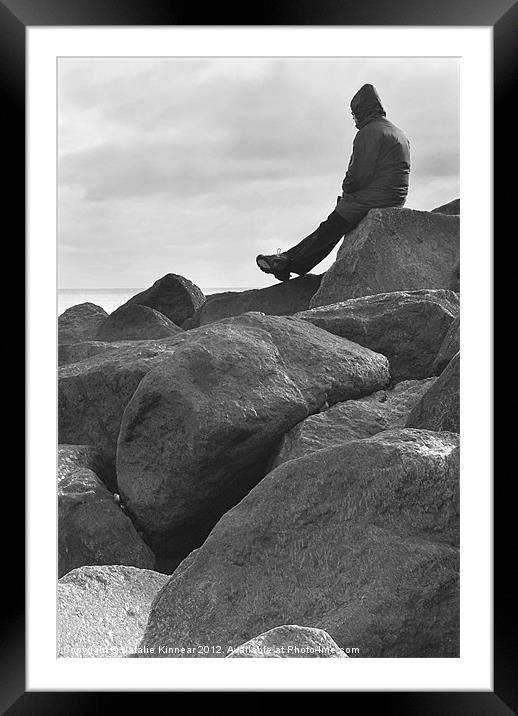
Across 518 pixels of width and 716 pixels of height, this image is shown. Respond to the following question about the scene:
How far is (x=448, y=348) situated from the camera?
3.90 m

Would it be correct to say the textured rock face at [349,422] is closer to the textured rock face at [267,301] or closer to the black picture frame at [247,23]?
the black picture frame at [247,23]

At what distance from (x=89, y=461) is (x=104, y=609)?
0.95m

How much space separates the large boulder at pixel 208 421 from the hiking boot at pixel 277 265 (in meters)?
2.22

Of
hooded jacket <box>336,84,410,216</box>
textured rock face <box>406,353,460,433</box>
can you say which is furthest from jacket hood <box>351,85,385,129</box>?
textured rock face <box>406,353,460,433</box>

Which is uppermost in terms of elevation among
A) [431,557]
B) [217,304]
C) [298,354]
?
[217,304]

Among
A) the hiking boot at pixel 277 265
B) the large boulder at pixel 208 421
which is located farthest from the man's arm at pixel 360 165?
the large boulder at pixel 208 421

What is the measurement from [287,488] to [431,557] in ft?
1.51

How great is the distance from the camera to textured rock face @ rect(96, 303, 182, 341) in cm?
553

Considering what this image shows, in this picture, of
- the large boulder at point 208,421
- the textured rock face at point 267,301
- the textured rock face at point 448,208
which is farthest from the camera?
the textured rock face at point 267,301

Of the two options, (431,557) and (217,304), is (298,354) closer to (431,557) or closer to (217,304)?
(431,557)

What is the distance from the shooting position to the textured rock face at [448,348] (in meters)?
3.82
